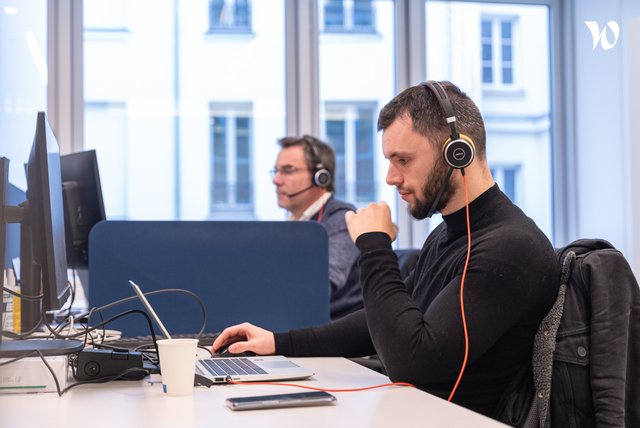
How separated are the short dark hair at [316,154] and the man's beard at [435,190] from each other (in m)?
1.46

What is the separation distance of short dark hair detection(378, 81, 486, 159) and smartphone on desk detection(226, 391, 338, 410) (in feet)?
2.01

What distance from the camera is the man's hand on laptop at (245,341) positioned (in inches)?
58.6

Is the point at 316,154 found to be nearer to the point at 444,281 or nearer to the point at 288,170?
the point at 288,170

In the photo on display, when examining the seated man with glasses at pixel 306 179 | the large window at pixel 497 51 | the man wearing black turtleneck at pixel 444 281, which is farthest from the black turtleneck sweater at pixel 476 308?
the large window at pixel 497 51

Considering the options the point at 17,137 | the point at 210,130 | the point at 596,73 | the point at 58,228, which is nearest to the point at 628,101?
the point at 596,73

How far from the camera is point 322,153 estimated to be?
2943 mm

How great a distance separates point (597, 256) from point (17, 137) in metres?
2.33

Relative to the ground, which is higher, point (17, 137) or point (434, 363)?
point (17, 137)

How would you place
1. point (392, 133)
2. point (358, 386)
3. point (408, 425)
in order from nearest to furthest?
point (408, 425) < point (358, 386) < point (392, 133)

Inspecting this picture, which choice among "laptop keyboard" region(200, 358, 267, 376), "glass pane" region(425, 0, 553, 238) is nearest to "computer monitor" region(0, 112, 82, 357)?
"laptop keyboard" region(200, 358, 267, 376)

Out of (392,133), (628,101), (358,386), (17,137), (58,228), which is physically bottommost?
(358,386)

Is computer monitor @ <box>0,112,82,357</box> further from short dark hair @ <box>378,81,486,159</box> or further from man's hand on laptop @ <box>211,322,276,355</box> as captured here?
short dark hair @ <box>378,81,486,159</box>

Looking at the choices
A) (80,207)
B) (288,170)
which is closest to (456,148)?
(80,207)

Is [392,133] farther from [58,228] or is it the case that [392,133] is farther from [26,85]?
[26,85]
